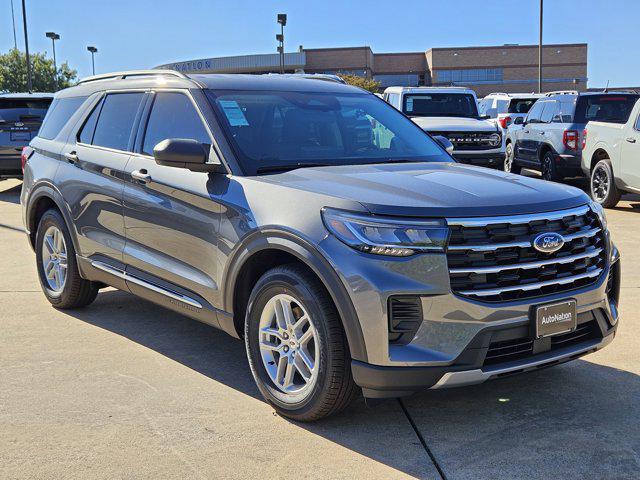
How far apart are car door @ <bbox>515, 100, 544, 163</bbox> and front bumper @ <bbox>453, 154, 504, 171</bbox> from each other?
1.86 feet

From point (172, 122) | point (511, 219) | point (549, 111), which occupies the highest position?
point (172, 122)

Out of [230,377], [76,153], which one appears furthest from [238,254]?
[76,153]

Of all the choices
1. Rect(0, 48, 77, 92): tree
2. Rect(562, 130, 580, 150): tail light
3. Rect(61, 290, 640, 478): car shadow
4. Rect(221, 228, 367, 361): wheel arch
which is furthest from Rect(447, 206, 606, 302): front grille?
Rect(0, 48, 77, 92): tree

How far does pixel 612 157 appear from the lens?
11.6 metres

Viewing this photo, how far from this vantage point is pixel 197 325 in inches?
228

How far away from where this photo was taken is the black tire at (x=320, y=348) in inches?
142

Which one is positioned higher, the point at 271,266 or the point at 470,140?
the point at 470,140

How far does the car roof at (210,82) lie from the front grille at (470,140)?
31.7 ft

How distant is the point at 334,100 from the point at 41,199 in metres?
2.69

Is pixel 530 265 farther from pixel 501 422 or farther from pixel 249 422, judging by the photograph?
pixel 249 422

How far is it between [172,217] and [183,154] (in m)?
0.53

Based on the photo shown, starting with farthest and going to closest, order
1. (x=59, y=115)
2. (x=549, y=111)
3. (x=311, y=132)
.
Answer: (x=549, y=111) → (x=59, y=115) → (x=311, y=132)

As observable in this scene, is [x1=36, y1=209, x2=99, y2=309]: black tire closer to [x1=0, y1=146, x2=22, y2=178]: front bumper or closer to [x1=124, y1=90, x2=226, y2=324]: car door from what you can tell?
[x1=124, y1=90, x2=226, y2=324]: car door

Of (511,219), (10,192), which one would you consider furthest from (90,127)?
(10,192)
